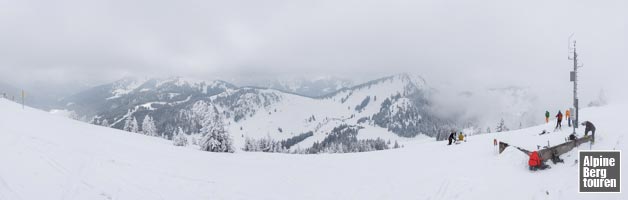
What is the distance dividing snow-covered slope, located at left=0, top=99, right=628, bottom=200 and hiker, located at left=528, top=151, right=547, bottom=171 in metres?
Result: 0.41

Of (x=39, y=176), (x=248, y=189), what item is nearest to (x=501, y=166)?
(x=248, y=189)

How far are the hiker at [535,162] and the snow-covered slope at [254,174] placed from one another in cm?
41

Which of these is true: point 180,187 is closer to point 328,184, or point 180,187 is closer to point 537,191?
point 328,184

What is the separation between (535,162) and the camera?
677 inches

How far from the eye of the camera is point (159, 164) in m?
20.8

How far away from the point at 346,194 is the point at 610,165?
41.5 feet

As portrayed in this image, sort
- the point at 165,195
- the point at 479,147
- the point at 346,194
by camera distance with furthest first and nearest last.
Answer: the point at 479,147, the point at 346,194, the point at 165,195

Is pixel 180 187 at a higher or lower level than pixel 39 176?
lower

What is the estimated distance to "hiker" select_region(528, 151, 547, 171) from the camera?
17.2 metres

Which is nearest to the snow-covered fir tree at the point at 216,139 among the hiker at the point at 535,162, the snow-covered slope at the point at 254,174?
the snow-covered slope at the point at 254,174

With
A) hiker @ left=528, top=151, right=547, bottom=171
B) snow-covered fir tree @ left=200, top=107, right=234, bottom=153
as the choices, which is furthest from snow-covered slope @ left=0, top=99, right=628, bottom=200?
snow-covered fir tree @ left=200, top=107, right=234, bottom=153

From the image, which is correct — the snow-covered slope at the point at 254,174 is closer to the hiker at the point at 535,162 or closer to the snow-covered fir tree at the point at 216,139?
the hiker at the point at 535,162

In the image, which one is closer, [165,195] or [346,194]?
[165,195]

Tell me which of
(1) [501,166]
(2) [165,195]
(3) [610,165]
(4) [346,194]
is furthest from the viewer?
(1) [501,166]
